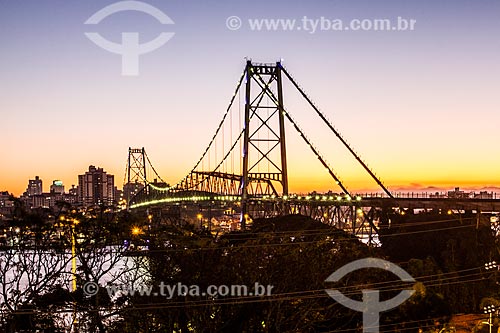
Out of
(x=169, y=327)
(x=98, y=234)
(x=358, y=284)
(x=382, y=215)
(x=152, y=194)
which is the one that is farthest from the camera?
(x=152, y=194)

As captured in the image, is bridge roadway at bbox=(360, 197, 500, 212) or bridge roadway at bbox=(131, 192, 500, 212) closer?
bridge roadway at bbox=(360, 197, 500, 212)

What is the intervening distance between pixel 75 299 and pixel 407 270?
11138 mm

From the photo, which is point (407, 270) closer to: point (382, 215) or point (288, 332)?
point (288, 332)

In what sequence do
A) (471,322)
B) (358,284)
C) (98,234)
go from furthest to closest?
1. (471,322)
2. (358,284)
3. (98,234)

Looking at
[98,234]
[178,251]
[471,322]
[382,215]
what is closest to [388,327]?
[471,322]

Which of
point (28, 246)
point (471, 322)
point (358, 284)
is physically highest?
point (28, 246)

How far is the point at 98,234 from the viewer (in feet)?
52.1

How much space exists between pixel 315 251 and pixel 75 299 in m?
6.54

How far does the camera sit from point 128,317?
15188 mm

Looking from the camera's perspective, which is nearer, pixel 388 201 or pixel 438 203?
pixel 438 203

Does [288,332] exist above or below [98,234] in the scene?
below

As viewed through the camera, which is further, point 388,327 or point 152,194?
point 152,194

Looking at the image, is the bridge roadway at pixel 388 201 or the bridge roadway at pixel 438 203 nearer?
the bridge roadway at pixel 438 203

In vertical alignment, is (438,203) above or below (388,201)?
below
